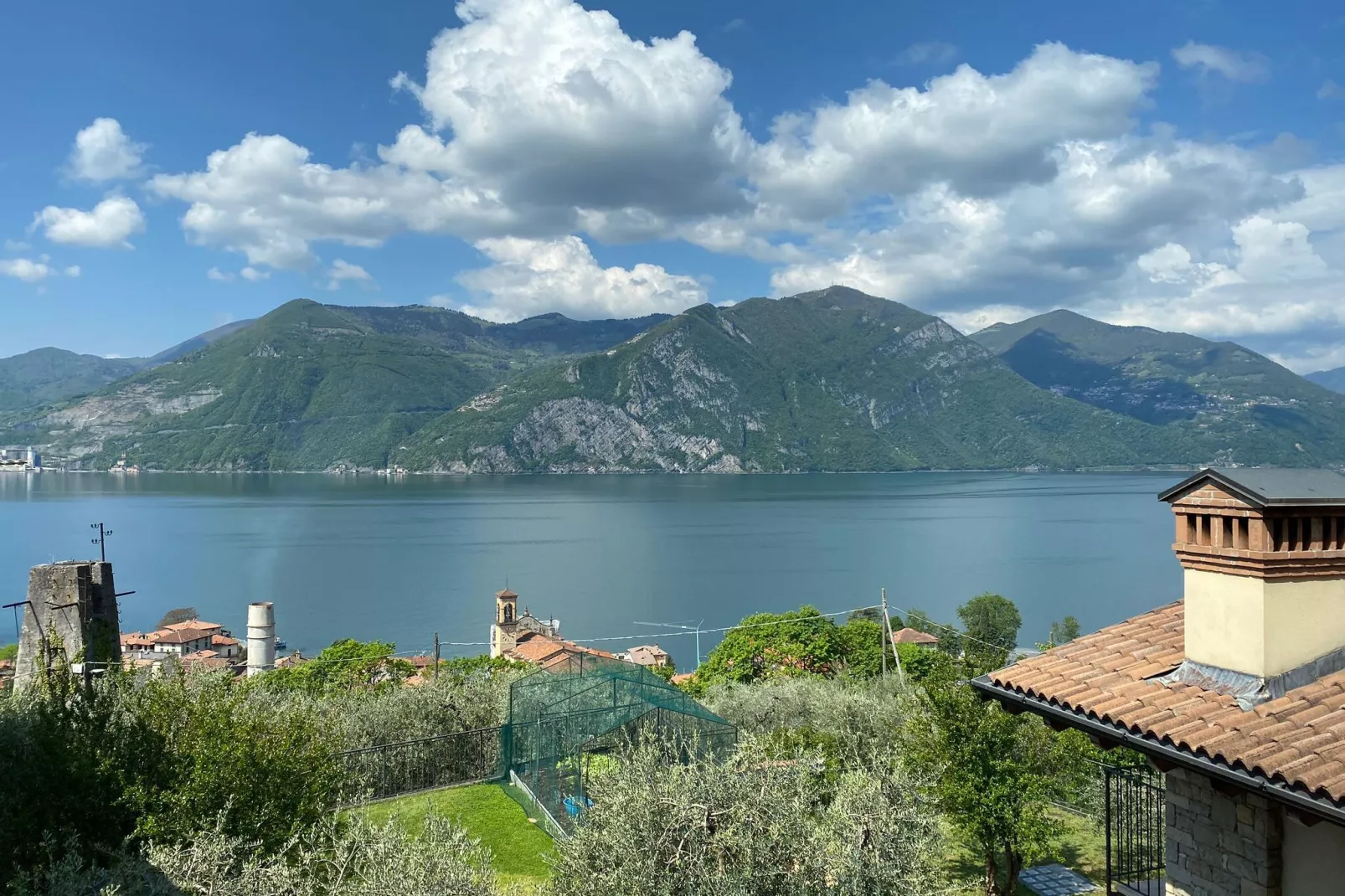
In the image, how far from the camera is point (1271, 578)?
17.7 feet

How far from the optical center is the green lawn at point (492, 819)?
52.3 feet

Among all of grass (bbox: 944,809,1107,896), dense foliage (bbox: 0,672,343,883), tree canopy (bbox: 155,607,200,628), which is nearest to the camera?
dense foliage (bbox: 0,672,343,883)

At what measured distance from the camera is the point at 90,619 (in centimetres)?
2072

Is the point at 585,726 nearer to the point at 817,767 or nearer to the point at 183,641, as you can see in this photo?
the point at 817,767

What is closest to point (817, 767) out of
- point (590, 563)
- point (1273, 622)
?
point (1273, 622)

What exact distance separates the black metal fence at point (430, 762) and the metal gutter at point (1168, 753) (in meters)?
16.4

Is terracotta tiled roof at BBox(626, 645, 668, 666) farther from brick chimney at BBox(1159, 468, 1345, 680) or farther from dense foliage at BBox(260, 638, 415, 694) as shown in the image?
brick chimney at BBox(1159, 468, 1345, 680)

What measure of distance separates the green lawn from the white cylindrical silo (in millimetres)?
22578

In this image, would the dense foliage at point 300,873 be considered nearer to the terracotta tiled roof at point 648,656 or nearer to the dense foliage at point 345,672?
the dense foliage at point 345,672

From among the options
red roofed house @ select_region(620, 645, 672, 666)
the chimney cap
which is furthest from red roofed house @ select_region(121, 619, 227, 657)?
the chimney cap

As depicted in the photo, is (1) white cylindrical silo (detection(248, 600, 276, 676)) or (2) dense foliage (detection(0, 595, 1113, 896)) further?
(1) white cylindrical silo (detection(248, 600, 276, 676))

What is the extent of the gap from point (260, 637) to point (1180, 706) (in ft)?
139

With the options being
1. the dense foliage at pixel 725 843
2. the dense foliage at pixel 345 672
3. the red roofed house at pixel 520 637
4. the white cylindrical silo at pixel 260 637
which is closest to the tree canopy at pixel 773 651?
the red roofed house at pixel 520 637

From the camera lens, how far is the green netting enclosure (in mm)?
17422
